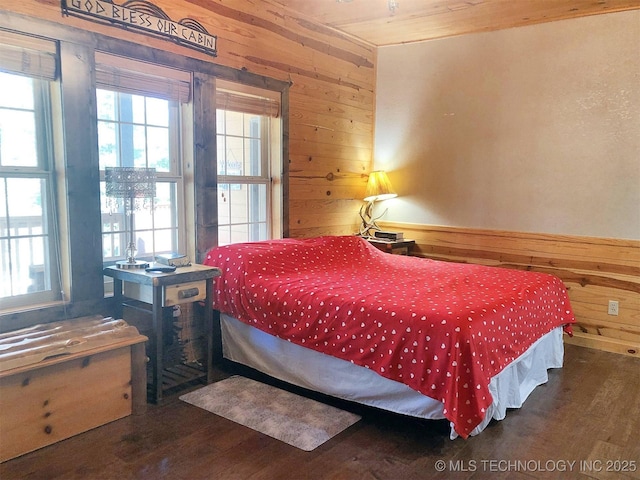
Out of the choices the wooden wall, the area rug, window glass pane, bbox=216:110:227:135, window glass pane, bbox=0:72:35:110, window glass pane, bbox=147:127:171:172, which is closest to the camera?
the area rug

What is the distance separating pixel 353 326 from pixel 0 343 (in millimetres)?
1649

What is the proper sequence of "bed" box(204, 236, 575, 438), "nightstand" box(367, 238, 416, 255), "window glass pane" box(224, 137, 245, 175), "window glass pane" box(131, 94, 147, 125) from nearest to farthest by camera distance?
"bed" box(204, 236, 575, 438)
"window glass pane" box(131, 94, 147, 125)
"window glass pane" box(224, 137, 245, 175)
"nightstand" box(367, 238, 416, 255)

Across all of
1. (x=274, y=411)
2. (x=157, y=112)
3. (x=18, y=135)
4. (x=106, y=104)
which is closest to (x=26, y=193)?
(x=18, y=135)

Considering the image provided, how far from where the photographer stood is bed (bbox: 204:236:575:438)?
2232mm

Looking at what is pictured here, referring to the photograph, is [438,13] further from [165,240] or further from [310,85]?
[165,240]

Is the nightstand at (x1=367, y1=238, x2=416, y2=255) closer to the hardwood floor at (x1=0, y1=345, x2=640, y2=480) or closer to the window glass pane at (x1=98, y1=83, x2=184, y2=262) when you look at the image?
the window glass pane at (x1=98, y1=83, x2=184, y2=262)

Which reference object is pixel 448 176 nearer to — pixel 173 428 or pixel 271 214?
pixel 271 214

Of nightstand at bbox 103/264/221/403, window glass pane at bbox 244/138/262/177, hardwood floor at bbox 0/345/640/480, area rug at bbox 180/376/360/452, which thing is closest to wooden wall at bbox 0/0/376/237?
window glass pane at bbox 244/138/262/177

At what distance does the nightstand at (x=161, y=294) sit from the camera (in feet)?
8.95

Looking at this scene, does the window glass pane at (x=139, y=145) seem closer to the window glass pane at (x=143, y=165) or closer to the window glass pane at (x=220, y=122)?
the window glass pane at (x=143, y=165)

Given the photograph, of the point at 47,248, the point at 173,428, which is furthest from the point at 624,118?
the point at 47,248

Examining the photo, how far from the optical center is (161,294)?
8.96 feet

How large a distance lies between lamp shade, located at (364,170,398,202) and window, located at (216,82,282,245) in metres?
1.11

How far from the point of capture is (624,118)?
12.2 ft
